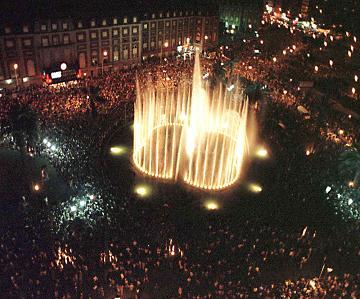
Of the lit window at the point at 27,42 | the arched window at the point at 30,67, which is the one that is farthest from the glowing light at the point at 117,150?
the lit window at the point at 27,42

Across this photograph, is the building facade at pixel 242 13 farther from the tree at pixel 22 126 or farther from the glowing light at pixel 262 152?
the tree at pixel 22 126

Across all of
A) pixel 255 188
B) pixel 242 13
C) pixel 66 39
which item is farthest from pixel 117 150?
pixel 242 13

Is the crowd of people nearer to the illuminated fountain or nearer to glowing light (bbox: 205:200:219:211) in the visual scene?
glowing light (bbox: 205:200:219:211)

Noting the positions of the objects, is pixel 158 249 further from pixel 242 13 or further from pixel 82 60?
pixel 242 13

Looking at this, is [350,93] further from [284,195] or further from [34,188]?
[34,188]

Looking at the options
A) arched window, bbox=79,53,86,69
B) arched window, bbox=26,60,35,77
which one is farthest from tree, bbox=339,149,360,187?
arched window, bbox=26,60,35,77

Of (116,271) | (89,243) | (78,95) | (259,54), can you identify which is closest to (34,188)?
(89,243)
